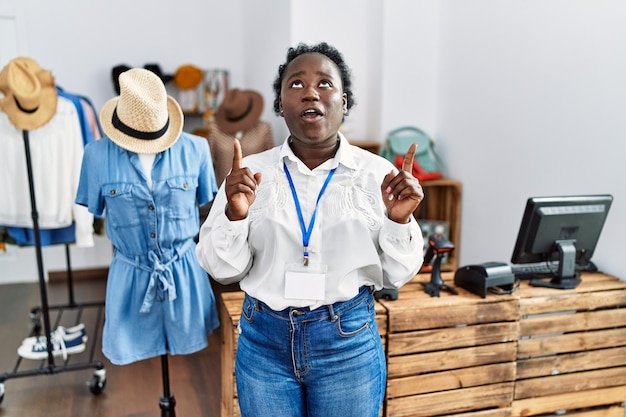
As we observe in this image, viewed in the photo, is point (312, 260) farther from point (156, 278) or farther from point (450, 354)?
point (450, 354)

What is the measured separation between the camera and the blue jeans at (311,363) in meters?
1.32

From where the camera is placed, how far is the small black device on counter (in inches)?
87.4

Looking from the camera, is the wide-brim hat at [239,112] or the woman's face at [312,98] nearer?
the woman's face at [312,98]

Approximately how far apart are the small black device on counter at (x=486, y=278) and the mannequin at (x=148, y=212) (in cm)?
111

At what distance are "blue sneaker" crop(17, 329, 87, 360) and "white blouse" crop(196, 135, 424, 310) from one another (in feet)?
7.35

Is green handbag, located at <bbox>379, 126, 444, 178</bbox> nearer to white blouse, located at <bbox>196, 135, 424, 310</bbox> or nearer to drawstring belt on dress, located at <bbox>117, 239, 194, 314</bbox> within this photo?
drawstring belt on dress, located at <bbox>117, 239, 194, 314</bbox>

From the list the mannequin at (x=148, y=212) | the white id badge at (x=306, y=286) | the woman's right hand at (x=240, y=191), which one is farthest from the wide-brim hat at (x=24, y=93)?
the white id badge at (x=306, y=286)

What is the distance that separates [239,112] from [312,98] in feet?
9.41

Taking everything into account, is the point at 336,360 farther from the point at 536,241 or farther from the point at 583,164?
the point at 583,164

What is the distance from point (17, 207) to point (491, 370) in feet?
8.71

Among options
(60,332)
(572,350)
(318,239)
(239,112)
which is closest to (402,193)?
(318,239)

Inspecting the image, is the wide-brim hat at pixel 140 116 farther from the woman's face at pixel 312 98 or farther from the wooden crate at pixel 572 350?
the wooden crate at pixel 572 350

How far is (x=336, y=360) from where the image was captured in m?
1.32

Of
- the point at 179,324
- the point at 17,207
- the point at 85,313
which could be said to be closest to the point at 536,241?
the point at 179,324
